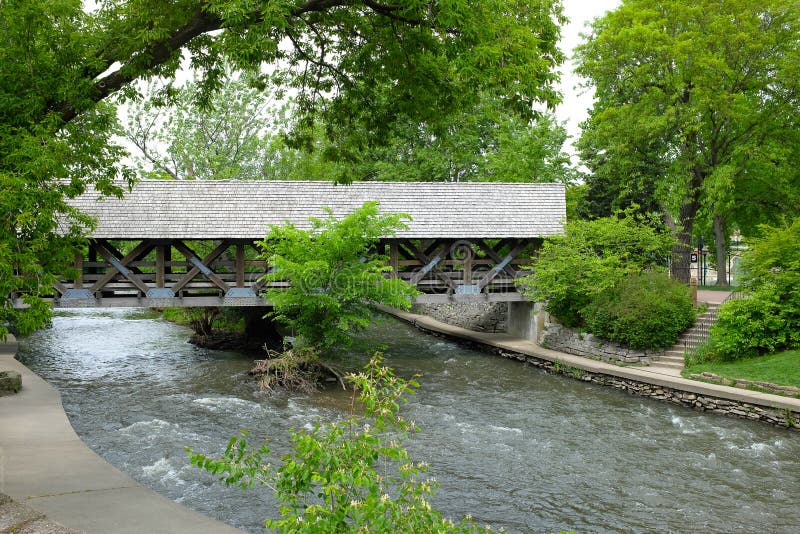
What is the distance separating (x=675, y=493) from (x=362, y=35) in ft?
23.9

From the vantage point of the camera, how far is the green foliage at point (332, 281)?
15852 millimetres

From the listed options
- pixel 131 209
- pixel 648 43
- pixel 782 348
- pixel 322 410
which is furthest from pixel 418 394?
pixel 648 43

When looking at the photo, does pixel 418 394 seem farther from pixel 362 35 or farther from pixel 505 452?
pixel 362 35

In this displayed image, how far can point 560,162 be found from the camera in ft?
107

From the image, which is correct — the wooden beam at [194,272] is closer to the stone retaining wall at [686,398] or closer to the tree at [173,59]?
the stone retaining wall at [686,398]

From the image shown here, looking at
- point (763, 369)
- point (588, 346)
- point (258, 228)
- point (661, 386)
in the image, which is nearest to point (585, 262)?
point (588, 346)

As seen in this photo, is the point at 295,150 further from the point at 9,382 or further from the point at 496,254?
the point at 9,382

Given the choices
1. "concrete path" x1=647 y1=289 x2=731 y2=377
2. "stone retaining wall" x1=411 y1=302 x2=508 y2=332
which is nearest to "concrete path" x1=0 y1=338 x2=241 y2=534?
"concrete path" x1=647 y1=289 x2=731 y2=377

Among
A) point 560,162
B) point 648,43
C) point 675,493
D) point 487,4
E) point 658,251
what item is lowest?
point 675,493

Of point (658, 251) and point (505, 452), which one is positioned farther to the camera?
point (658, 251)

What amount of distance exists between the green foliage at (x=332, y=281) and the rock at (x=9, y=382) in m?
5.87

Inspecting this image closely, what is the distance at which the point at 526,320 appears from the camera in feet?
74.0

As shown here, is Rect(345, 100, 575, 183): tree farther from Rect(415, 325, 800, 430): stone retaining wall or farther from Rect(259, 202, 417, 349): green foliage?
Rect(259, 202, 417, 349): green foliage

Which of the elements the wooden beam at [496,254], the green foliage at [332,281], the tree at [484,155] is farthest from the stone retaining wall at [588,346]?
the tree at [484,155]
